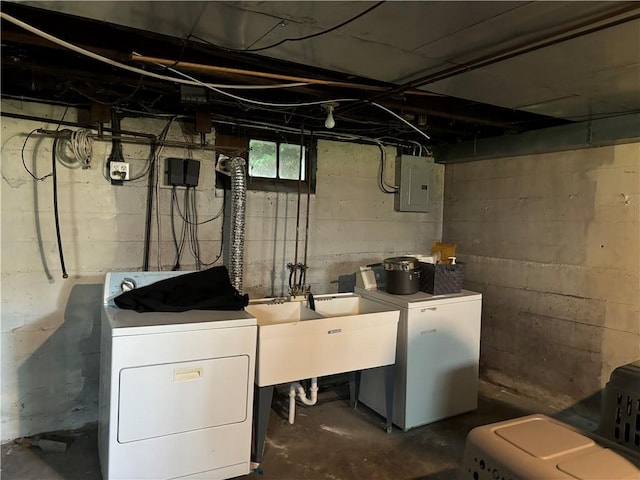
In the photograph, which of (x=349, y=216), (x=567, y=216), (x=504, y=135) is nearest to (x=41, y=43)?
(x=349, y=216)

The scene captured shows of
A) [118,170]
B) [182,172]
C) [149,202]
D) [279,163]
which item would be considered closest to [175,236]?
[149,202]

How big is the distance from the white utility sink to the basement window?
942mm

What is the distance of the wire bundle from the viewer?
2604 millimetres

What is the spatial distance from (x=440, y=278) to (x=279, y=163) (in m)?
1.47

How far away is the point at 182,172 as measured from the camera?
9.60ft

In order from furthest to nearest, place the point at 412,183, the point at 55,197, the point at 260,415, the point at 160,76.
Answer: the point at 412,183, the point at 55,197, the point at 260,415, the point at 160,76

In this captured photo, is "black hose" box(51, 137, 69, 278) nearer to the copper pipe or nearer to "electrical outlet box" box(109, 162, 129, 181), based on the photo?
"electrical outlet box" box(109, 162, 129, 181)

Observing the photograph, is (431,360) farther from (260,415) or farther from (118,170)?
(118,170)

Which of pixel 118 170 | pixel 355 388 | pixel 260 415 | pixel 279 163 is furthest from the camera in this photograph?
pixel 279 163

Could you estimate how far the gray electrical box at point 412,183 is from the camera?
12.5 feet

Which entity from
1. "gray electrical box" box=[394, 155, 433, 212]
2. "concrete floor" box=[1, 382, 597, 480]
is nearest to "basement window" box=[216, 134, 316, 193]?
"gray electrical box" box=[394, 155, 433, 212]

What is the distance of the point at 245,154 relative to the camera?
10.6ft

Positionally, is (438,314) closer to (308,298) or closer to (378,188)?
(308,298)

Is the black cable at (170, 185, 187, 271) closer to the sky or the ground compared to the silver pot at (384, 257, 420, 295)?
closer to the sky
